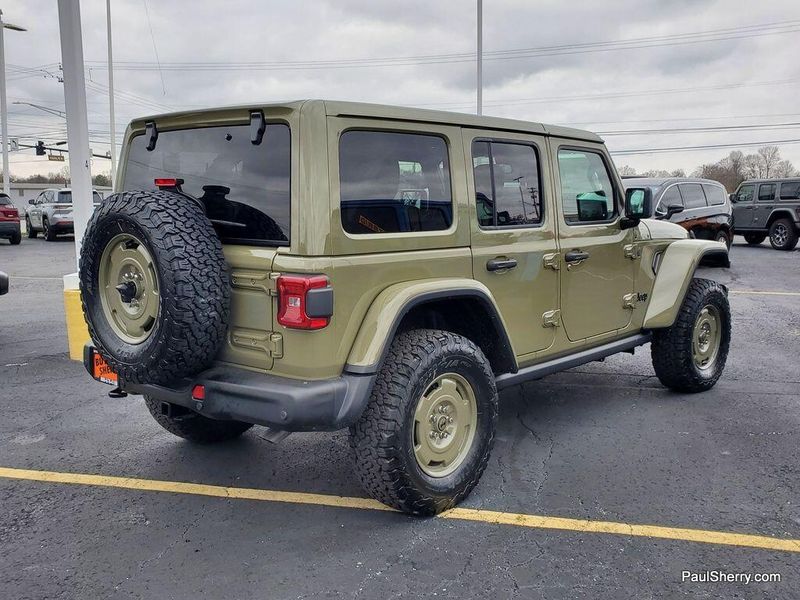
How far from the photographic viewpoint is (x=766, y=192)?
18875mm

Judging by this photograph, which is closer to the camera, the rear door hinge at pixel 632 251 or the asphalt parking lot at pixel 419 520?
the asphalt parking lot at pixel 419 520

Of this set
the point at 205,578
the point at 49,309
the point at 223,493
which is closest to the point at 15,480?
the point at 223,493

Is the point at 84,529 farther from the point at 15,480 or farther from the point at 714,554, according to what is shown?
the point at 714,554

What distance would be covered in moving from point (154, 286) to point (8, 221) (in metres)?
20.1

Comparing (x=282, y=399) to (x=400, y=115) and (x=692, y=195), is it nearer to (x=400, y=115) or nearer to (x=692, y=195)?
(x=400, y=115)

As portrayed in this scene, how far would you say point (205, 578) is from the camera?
9.23 ft

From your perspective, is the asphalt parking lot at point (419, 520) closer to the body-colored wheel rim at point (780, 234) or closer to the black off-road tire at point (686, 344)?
the black off-road tire at point (686, 344)

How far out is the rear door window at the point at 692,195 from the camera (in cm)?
1302

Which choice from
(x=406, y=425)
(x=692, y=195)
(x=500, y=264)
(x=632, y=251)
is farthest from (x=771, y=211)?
(x=406, y=425)

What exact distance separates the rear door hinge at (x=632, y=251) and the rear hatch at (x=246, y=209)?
272cm

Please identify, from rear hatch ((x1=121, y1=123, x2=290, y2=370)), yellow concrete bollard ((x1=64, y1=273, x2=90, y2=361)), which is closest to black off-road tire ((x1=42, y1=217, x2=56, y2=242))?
yellow concrete bollard ((x1=64, y1=273, x2=90, y2=361))

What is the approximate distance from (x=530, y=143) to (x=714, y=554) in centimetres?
245

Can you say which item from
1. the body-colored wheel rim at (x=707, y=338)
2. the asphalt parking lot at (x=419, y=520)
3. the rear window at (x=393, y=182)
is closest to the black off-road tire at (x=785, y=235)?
the asphalt parking lot at (x=419, y=520)

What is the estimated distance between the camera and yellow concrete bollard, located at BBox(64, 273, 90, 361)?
576 cm
